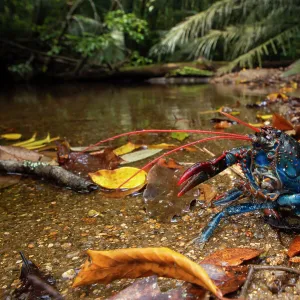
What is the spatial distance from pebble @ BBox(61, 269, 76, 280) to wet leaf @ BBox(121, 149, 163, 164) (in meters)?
1.27

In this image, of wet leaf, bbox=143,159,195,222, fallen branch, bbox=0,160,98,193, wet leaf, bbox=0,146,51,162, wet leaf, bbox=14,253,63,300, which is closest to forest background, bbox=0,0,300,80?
wet leaf, bbox=0,146,51,162

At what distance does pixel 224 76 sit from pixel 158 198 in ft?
33.6

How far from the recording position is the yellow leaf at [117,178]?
74.8 inches

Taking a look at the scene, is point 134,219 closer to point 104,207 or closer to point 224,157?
point 104,207

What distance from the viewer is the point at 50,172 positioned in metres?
2.01

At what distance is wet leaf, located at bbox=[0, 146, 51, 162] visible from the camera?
2.38 metres

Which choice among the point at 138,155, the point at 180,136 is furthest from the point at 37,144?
the point at 180,136

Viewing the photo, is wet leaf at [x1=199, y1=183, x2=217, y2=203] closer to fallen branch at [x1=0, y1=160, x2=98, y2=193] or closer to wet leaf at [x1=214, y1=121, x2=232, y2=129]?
fallen branch at [x1=0, y1=160, x2=98, y2=193]

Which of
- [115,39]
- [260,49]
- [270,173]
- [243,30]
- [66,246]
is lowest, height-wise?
[66,246]

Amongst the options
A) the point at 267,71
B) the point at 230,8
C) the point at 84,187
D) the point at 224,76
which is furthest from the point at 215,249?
the point at 230,8

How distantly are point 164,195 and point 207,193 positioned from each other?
22 cm

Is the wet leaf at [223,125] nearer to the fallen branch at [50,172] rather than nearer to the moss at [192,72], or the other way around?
the fallen branch at [50,172]

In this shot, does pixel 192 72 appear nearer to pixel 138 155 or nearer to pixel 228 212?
pixel 138 155

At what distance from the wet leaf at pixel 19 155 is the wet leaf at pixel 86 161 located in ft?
0.51
